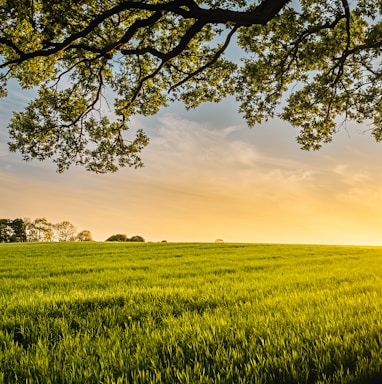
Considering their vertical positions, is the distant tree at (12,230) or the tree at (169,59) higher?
the tree at (169,59)

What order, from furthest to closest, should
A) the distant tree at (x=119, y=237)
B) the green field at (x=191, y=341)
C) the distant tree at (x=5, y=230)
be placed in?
1. the distant tree at (x=5, y=230)
2. the distant tree at (x=119, y=237)
3. the green field at (x=191, y=341)

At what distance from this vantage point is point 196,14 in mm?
9961

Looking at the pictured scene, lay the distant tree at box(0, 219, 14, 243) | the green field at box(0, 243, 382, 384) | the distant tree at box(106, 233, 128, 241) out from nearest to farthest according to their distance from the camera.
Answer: the green field at box(0, 243, 382, 384) → the distant tree at box(106, 233, 128, 241) → the distant tree at box(0, 219, 14, 243)

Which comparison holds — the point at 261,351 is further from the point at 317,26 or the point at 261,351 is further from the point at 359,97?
the point at 359,97

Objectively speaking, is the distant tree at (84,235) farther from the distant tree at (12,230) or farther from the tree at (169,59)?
the tree at (169,59)

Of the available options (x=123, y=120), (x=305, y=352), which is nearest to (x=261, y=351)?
(x=305, y=352)

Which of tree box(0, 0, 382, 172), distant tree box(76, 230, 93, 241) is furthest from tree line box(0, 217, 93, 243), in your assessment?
tree box(0, 0, 382, 172)

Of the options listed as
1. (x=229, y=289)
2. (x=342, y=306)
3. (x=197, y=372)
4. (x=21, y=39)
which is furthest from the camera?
(x=21, y=39)

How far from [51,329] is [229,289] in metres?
5.04

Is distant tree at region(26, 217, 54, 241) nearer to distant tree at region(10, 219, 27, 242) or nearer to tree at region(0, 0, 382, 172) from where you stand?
distant tree at region(10, 219, 27, 242)

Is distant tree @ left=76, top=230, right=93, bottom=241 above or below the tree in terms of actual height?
below

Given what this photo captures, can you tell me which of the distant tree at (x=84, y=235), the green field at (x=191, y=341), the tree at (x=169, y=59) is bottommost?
the distant tree at (x=84, y=235)

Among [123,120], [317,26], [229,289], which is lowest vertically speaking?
[229,289]

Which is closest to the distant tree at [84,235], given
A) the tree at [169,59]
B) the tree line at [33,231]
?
the tree line at [33,231]
